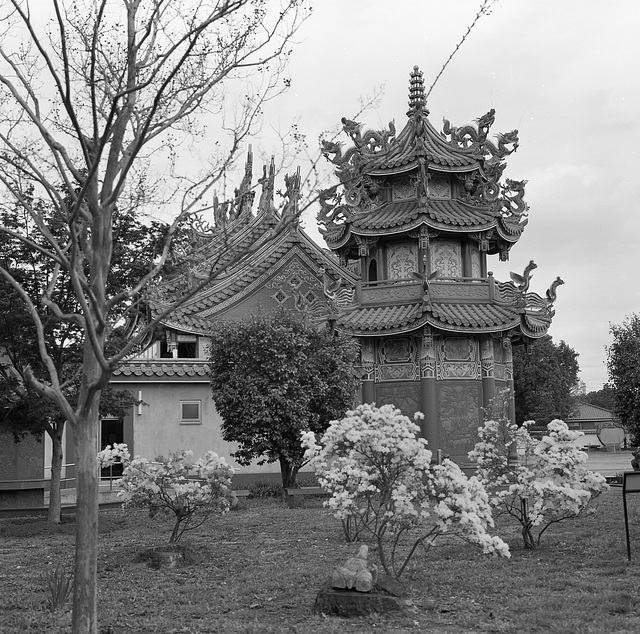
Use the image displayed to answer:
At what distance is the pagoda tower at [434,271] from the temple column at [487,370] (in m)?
0.03

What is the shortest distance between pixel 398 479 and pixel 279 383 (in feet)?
38.1

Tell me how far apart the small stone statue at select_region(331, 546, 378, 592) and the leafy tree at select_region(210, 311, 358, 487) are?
12078 millimetres

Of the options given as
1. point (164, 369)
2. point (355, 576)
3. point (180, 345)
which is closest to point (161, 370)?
point (164, 369)

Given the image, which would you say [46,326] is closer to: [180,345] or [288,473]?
[288,473]

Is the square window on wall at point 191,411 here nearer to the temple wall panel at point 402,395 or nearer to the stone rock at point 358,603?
the temple wall panel at point 402,395

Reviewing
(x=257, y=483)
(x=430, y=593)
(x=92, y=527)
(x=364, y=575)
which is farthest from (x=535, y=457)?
(x=257, y=483)

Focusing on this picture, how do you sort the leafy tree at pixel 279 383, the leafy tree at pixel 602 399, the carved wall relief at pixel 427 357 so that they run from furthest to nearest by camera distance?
1. the leafy tree at pixel 602 399
2. the carved wall relief at pixel 427 357
3. the leafy tree at pixel 279 383

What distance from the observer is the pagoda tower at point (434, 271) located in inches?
1078

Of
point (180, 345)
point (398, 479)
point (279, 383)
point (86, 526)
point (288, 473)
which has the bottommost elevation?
point (288, 473)

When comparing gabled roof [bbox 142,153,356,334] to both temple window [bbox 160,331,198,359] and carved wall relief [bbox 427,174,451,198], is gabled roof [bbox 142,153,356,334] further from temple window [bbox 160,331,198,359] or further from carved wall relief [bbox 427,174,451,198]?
carved wall relief [bbox 427,174,451,198]

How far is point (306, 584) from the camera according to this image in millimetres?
11422

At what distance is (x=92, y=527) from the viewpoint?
25.4ft

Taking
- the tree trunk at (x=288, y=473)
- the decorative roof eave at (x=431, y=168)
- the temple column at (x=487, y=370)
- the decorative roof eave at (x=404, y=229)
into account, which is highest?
the decorative roof eave at (x=431, y=168)

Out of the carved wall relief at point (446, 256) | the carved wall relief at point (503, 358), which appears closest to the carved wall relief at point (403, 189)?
the carved wall relief at point (446, 256)
